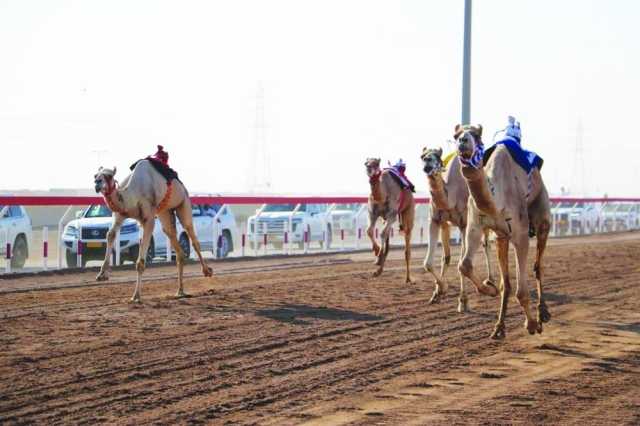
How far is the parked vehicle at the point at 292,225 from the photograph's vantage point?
33.1 metres

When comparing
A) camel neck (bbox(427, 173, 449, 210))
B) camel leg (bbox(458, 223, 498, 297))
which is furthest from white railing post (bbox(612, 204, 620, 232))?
camel leg (bbox(458, 223, 498, 297))

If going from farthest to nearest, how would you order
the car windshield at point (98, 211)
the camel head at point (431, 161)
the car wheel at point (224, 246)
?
the car wheel at point (224, 246) → the car windshield at point (98, 211) → the camel head at point (431, 161)

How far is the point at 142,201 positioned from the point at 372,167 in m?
4.56

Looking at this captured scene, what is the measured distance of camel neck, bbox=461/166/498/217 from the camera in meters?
10.8

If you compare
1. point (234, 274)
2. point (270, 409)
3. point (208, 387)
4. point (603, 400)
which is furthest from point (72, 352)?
point (234, 274)

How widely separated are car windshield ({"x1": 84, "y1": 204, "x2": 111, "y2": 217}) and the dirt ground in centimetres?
765

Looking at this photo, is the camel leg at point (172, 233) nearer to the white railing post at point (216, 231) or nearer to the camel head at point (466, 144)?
the camel head at point (466, 144)

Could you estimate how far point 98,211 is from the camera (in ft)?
83.5

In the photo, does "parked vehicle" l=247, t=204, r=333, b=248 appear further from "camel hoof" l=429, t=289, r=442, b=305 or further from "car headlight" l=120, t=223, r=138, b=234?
"camel hoof" l=429, t=289, r=442, b=305

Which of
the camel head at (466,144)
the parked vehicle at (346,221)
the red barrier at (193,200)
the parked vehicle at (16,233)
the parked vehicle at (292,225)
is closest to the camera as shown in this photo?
the camel head at (466,144)

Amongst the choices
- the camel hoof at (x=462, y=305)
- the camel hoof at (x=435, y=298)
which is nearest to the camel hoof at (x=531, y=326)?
the camel hoof at (x=462, y=305)

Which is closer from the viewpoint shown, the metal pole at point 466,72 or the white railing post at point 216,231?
the white railing post at point 216,231

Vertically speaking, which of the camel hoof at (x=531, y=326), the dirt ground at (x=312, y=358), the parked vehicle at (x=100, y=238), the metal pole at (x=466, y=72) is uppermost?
the metal pole at (x=466, y=72)

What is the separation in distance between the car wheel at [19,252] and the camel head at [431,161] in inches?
510
